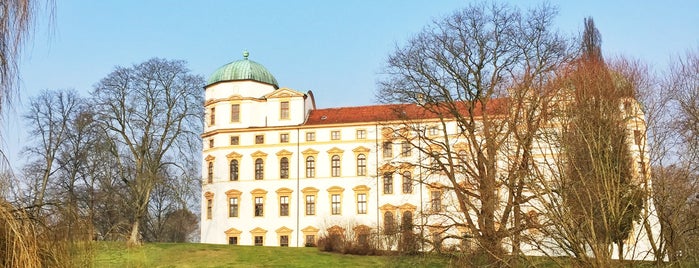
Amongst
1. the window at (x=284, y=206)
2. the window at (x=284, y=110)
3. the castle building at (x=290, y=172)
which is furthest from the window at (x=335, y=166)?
the window at (x=284, y=110)

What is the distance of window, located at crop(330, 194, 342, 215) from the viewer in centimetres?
5256

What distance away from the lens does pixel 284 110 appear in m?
54.9

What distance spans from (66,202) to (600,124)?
17.8m

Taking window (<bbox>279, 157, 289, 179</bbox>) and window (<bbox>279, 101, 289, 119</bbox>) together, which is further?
window (<bbox>279, 101, 289, 119</bbox>)

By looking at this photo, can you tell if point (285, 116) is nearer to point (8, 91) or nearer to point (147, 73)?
point (147, 73)

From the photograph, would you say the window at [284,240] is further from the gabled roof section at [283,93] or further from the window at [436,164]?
the window at [436,164]

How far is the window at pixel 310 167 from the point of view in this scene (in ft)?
175

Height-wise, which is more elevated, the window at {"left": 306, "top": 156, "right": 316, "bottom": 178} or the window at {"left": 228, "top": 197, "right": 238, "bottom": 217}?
the window at {"left": 306, "top": 156, "right": 316, "bottom": 178}

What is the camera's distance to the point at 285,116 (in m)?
54.8

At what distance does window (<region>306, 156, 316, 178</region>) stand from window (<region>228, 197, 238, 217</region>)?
5814mm

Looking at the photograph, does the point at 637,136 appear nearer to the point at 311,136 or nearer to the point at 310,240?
the point at 310,240

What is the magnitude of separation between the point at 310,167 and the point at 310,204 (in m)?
2.75

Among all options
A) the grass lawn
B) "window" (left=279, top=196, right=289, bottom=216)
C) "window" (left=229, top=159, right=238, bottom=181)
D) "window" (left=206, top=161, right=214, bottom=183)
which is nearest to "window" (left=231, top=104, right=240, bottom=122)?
"window" (left=229, top=159, right=238, bottom=181)

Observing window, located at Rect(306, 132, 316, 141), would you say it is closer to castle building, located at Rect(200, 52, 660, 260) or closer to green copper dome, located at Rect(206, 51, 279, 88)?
castle building, located at Rect(200, 52, 660, 260)
